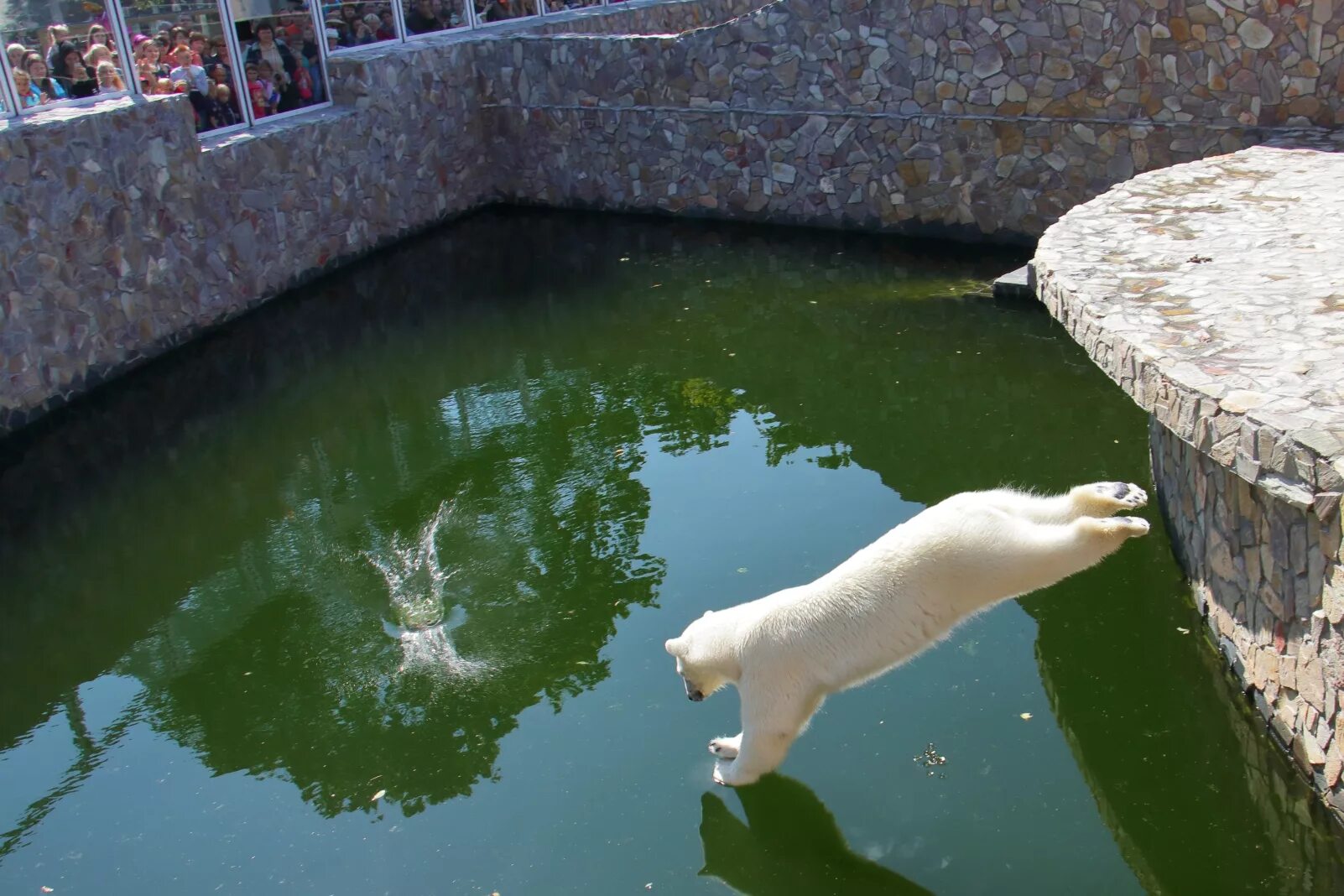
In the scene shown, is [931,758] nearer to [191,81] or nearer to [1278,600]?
[1278,600]

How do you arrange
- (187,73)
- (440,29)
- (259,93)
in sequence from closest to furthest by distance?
(187,73)
(259,93)
(440,29)

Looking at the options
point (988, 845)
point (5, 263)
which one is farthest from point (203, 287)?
point (988, 845)

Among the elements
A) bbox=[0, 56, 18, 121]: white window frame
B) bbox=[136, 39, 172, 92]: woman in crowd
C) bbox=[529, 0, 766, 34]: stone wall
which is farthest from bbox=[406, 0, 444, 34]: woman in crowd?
bbox=[0, 56, 18, 121]: white window frame

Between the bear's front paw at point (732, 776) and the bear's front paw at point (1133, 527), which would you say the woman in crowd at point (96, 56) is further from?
the bear's front paw at point (1133, 527)

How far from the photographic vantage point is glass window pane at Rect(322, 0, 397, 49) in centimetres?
1190

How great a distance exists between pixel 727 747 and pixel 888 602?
2.89ft

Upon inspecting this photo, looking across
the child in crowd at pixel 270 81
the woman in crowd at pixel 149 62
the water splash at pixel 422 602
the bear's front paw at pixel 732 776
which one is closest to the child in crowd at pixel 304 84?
the child in crowd at pixel 270 81

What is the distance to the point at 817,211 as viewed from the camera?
439 inches

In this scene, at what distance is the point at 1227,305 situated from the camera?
4828 mm

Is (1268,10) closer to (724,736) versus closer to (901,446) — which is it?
(901,446)

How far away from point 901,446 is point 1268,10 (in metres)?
4.66

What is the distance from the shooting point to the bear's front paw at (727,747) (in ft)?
14.3

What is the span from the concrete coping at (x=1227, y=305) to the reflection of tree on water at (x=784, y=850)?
1742 mm

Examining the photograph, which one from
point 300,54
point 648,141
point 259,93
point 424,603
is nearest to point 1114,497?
point 424,603
